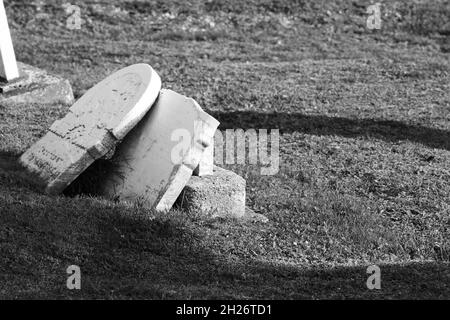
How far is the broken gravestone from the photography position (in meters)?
8.91

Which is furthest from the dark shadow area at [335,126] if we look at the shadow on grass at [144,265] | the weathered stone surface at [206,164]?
the shadow on grass at [144,265]

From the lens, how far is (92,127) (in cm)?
681

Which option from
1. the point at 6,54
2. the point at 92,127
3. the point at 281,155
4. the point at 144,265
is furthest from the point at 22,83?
the point at 144,265

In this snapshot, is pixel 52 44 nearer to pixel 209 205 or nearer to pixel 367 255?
pixel 209 205

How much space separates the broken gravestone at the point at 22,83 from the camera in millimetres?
8914

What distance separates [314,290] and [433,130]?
13.1 feet

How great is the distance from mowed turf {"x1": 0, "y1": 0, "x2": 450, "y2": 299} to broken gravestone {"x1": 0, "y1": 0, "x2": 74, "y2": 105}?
0.77ft

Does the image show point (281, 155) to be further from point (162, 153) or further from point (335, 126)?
point (162, 153)

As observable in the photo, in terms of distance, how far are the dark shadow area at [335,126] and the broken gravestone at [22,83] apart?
158cm

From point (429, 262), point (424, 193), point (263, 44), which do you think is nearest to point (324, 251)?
point (429, 262)

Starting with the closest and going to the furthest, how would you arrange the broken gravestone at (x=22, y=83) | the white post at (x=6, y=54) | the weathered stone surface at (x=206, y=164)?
the weathered stone surface at (x=206, y=164) < the white post at (x=6, y=54) < the broken gravestone at (x=22, y=83)

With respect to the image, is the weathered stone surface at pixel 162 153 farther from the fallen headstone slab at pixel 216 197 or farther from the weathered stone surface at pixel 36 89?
the weathered stone surface at pixel 36 89

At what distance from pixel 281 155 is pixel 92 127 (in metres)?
2.10

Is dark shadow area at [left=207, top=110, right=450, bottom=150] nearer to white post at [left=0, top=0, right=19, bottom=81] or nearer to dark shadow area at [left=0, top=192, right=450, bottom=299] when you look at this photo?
white post at [left=0, top=0, right=19, bottom=81]
